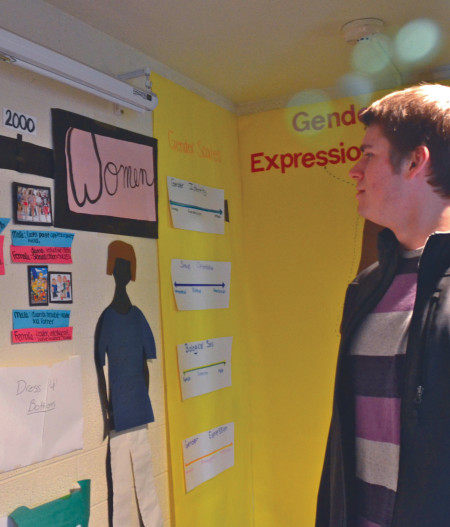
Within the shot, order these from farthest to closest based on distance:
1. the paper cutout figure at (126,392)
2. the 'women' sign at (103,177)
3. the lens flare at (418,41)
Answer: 1. the lens flare at (418,41)
2. the paper cutout figure at (126,392)
3. the 'women' sign at (103,177)

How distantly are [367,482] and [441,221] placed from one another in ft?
1.92

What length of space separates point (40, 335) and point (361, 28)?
1467mm

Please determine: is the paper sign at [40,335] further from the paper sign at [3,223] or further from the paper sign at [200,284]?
the paper sign at [200,284]

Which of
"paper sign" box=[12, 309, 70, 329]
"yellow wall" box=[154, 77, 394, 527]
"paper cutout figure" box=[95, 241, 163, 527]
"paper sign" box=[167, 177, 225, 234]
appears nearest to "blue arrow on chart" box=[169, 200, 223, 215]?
"paper sign" box=[167, 177, 225, 234]

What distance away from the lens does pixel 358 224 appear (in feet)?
8.46

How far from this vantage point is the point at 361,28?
2.05 m

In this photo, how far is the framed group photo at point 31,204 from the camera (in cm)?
172

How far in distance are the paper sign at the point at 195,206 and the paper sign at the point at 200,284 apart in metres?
0.15

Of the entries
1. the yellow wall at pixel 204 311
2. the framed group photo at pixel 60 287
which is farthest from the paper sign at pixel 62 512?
the framed group photo at pixel 60 287

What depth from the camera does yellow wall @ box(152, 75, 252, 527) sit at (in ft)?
7.51

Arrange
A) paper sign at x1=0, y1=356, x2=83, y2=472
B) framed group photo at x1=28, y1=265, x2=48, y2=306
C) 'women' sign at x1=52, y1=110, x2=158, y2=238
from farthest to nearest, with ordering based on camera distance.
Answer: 'women' sign at x1=52, y1=110, x2=158, y2=238
framed group photo at x1=28, y1=265, x2=48, y2=306
paper sign at x1=0, y1=356, x2=83, y2=472

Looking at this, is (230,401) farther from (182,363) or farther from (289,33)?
(289,33)

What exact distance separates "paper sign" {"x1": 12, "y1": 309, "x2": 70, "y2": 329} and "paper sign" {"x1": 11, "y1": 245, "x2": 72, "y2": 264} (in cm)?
15

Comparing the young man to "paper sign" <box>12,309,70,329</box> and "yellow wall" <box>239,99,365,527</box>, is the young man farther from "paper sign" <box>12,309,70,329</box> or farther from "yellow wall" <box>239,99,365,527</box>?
"yellow wall" <box>239,99,365,527</box>
